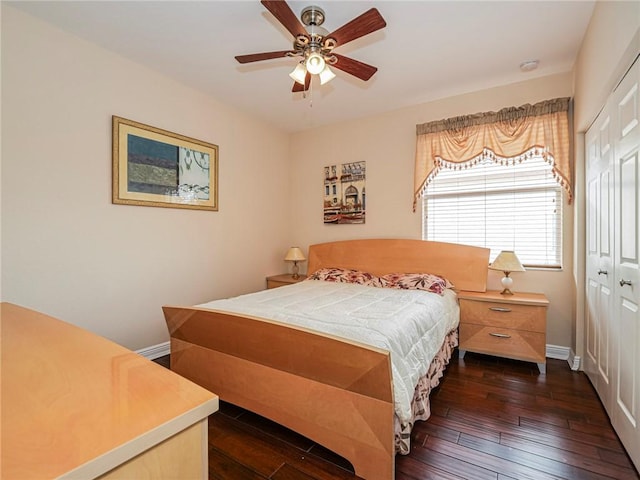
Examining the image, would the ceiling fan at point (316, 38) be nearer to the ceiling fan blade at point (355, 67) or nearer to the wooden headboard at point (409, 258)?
the ceiling fan blade at point (355, 67)

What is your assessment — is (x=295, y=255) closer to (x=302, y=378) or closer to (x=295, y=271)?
(x=295, y=271)

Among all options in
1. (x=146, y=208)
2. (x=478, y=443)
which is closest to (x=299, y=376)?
(x=478, y=443)

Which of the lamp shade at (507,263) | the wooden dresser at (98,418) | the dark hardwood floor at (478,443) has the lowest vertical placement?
the dark hardwood floor at (478,443)

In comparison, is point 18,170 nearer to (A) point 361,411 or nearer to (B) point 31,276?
(B) point 31,276

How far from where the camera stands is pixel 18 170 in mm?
2164

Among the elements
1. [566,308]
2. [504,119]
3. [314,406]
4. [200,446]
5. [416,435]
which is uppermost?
[504,119]

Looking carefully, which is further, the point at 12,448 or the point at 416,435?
the point at 416,435

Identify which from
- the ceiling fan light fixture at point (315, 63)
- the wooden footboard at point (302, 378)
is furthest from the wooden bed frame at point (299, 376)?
the ceiling fan light fixture at point (315, 63)

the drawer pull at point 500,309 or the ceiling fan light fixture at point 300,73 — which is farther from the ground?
the ceiling fan light fixture at point 300,73

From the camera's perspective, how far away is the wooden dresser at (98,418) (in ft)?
1.61

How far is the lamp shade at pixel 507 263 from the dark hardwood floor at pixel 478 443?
39.2 inches

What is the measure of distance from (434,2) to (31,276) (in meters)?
3.39

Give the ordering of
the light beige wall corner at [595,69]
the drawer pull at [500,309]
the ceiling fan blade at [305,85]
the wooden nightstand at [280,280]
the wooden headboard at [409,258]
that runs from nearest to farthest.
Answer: the light beige wall corner at [595,69], the ceiling fan blade at [305,85], the drawer pull at [500,309], the wooden headboard at [409,258], the wooden nightstand at [280,280]

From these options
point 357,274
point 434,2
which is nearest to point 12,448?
point 434,2
